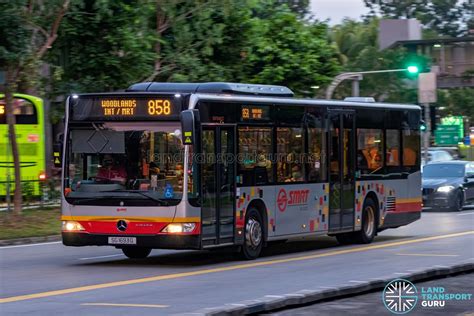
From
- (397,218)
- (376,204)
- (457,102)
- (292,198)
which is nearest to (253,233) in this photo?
(292,198)

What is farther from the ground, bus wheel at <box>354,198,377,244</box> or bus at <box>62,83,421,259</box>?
bus at <box>62,83,421,259</box>

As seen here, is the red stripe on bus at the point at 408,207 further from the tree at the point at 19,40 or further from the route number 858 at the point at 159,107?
the tree at the point at 19,40

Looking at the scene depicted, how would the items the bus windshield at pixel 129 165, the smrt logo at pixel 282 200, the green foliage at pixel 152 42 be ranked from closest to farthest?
1. the bus windshield at pixel 129 165
2. the smrt logo at pixel 282 200
3. the green foliage at pixel 152 42

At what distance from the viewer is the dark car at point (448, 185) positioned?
35.2m

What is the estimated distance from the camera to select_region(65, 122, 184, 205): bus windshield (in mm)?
16828

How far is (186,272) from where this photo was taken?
16.3m

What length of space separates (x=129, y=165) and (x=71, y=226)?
142 cm

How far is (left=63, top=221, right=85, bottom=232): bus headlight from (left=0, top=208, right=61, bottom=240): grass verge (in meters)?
6.43

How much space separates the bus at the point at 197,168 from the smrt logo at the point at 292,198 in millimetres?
29

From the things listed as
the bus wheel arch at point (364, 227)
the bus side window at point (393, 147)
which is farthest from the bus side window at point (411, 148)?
the bus wheel arch at point (364, 227)

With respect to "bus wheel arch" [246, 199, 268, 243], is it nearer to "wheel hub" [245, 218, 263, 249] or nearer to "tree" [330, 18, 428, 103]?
"wheel hub" [245, 218, 263, 249]

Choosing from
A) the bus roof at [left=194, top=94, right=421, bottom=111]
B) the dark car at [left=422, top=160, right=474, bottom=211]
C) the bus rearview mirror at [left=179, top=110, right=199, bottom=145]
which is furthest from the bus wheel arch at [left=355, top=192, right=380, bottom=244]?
the dark car at [left=422, top=160, right=474, bottom=211]

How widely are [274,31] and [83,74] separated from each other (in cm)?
973

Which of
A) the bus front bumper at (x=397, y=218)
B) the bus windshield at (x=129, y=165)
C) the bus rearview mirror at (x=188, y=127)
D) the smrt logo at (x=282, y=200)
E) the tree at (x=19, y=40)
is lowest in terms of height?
the bus front bumper at (x=397, y=218)
